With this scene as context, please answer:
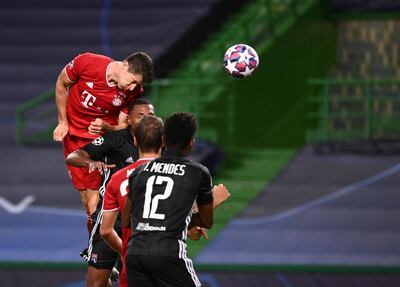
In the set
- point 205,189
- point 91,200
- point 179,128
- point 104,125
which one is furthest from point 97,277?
point 179,128

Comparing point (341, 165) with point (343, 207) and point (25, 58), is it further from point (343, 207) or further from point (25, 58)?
point (25, 58)

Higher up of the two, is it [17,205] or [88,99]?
[88,99]

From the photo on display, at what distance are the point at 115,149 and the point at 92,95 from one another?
460mm

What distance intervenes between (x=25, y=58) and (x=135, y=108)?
10418mm

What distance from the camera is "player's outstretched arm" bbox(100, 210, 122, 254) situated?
8.79 metres

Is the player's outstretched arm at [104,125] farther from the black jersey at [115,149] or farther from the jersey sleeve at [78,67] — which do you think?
the jersey sleeve at [78,67]

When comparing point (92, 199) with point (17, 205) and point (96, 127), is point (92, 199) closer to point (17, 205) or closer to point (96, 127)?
point (96, 127)

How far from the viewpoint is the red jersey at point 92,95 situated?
974 cm

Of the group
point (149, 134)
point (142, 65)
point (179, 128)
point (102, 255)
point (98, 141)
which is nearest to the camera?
point (179, 128)

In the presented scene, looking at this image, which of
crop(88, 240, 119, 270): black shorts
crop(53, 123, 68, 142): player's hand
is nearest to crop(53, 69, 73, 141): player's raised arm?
crop(53, 123, 68, 142): player's hand

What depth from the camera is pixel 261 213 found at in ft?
51.4

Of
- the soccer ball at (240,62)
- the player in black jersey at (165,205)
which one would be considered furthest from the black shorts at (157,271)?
the soccer ball at (240,62)

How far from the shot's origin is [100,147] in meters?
9.62

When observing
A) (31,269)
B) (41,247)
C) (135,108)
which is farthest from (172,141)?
(41,247)
